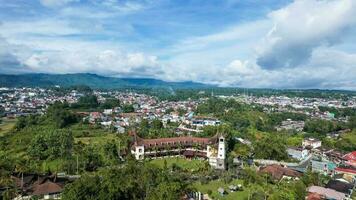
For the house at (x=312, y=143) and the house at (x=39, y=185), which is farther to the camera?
the house at (x=312, y=143)

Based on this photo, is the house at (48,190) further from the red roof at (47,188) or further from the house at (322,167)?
the house at (322,167)

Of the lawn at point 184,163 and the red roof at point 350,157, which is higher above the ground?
the lawn at point 184,163

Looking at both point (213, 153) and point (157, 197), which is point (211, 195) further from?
point (213, 153)

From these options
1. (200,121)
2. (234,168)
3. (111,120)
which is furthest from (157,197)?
(111,120)

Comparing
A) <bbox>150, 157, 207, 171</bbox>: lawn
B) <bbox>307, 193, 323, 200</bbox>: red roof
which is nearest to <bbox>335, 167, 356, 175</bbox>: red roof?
<bbox>307, 193, 323, 200</bbox>: red roof

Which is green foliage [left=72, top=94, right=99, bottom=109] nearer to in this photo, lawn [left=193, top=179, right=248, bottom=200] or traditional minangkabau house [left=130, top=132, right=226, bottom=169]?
traditional minangkabau house [left=130, top=132, right=226, bottom=169]

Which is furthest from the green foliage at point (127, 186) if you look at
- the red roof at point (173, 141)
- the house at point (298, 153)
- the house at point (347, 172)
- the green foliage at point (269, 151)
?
the house at point (298, 153)
